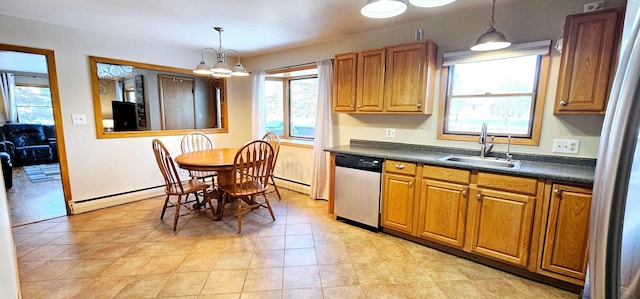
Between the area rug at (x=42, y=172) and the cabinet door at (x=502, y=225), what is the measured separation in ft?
21.2

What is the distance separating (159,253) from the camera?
2311 millimetres

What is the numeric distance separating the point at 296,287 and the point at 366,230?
1122 mm

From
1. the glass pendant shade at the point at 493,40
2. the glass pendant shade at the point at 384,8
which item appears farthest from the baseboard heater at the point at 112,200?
the glass pendant shade at the point at 493,40

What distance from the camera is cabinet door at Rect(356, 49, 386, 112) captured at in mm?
2773

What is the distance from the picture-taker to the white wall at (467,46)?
2064 millimetres

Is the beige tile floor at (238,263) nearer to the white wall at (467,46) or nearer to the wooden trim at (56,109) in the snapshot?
the wooden trim at (56,109)

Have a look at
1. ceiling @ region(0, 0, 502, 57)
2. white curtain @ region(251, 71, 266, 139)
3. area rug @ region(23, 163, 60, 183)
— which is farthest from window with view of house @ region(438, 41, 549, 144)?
area rug @ region(23, 163, 60, 183)

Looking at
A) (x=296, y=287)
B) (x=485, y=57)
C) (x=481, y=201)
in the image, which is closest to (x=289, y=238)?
(x=296, y=287)

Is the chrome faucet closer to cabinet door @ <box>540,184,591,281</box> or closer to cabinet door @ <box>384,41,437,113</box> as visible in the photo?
Result: cabinet door @ <box>384,41,437,113</box>

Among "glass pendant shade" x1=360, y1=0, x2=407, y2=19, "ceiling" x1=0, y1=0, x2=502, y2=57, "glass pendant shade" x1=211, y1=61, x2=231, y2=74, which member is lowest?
"glass pendant shade" x1=211, y1=61, x2=231, y2=74

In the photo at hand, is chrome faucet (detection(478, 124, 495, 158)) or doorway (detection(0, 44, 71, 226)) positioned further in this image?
doorway (detection(0, 44, 71, 226))

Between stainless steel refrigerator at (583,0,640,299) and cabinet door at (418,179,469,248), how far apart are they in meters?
1.69

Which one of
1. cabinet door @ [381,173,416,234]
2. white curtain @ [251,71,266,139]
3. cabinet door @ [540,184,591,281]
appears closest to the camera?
cabinet door @ [540,184,591,281]

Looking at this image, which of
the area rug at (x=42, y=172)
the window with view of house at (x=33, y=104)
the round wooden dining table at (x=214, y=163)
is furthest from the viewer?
the window with view of house at (x=33, y=104)
